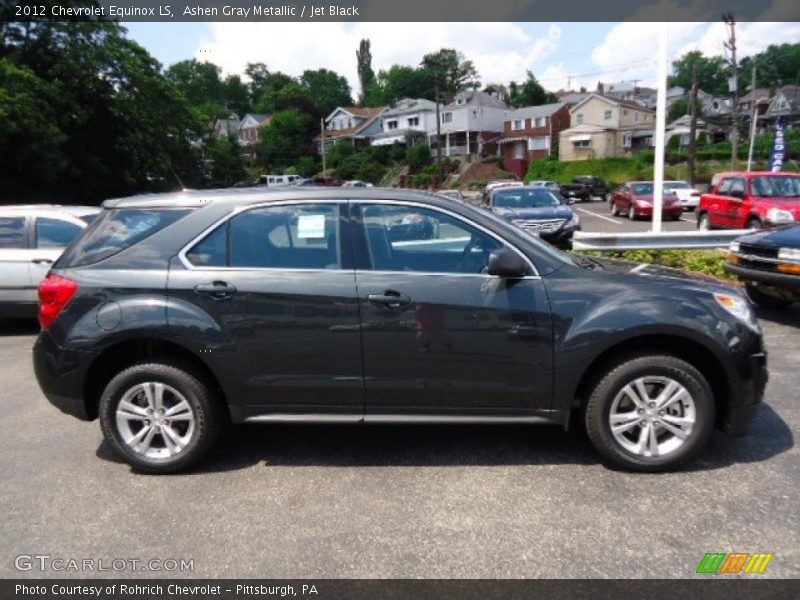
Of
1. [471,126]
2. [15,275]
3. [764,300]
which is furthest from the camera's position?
[471,126]

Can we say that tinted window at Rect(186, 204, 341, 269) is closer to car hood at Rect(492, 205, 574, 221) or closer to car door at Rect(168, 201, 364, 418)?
car door at Rect(168, 201, 364, 418)

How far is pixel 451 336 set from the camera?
136 inches

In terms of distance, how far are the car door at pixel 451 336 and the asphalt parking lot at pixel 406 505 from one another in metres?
0.47

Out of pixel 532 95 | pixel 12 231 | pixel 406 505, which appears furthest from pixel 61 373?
pixel 532 95

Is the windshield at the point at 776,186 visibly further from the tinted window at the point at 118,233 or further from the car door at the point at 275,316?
the tinted window at the point at 118,233

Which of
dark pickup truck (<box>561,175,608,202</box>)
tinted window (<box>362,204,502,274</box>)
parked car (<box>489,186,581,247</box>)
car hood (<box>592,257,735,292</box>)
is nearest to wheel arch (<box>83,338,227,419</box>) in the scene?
tinted window (<box>362,204,502,274</box>)

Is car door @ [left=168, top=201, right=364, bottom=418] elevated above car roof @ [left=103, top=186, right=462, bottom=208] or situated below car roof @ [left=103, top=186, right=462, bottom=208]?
below

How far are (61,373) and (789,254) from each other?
6.87 meters

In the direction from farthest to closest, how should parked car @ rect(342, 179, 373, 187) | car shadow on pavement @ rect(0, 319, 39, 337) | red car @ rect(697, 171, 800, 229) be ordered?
red car @ rect(697, 171, 800, 229) → car shadow on pavement @ rect(0, 319, 39, 337) → parked car @ rect(342, 179, 373, 187)

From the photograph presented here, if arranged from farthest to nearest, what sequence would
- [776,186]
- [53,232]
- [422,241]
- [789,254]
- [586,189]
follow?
[586,189] → [776,186] → [53,232] → [789,254] → [422,241]

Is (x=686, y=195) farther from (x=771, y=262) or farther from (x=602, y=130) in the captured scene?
(x=602, y=130)

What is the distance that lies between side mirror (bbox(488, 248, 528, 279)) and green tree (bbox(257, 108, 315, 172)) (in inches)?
2897

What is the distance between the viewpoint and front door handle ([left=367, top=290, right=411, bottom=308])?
343 centimetres

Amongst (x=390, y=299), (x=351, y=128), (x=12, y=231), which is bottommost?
(x=390, y=299)
